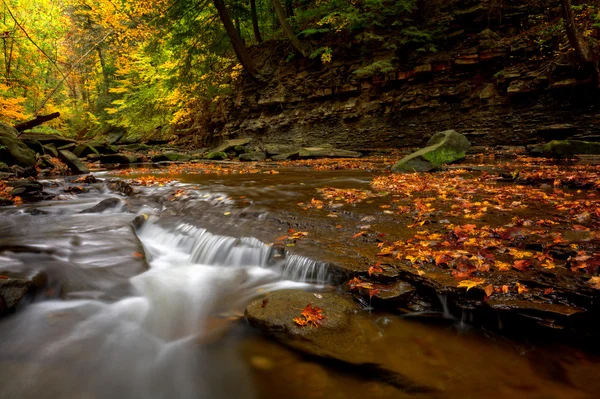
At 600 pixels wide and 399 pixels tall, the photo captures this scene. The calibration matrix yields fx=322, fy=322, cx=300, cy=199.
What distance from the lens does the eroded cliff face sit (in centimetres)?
1158

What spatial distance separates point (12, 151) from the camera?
10.2 metres

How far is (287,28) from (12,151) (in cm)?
1308

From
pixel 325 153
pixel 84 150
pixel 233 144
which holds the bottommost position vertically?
pixel 325 153

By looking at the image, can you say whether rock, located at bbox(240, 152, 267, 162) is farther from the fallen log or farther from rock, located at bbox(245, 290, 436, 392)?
rock, located at bbox(245, 290, 436, 392)

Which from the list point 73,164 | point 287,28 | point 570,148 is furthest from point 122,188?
point 287,28

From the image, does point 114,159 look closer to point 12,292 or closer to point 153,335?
point 12,292

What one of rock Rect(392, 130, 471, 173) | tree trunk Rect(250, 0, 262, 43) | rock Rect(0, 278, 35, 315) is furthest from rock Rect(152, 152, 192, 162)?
rock Rect(0, 278, 35, 315)

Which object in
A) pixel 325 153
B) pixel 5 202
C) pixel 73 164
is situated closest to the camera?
pixel 5 202

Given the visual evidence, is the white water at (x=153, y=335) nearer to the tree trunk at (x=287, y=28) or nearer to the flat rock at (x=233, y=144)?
the flat rock at (x=233, y=144)

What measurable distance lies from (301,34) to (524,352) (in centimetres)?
1877

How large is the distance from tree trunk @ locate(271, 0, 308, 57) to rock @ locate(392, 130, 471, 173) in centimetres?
1010

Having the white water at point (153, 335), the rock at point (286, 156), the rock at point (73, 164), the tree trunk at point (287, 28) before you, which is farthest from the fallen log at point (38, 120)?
the tree trunk at point (287, 28)

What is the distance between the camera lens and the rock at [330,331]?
2.15 metres

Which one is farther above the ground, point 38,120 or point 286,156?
point 38,120
